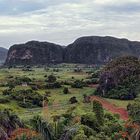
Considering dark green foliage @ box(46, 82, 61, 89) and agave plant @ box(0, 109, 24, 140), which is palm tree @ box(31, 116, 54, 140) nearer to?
agave plant @ box(0, 109, 24, 140)

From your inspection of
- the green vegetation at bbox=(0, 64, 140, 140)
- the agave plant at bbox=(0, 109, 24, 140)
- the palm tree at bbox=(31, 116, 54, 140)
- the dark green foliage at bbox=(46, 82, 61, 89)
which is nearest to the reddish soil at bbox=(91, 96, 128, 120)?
the green vegetation at bbox=(0, 64, 140, 140)

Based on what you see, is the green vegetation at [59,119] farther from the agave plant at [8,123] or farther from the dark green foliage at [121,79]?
the dark green foliage at [121,79]

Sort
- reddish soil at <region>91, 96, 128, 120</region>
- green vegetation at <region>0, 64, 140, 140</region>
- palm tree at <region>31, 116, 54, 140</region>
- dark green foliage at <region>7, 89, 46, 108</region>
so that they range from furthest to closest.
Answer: dark green foliage at <region>7, 89, 46, 108</region>
reddish soil at <region>91, 96, 128, 120</region>
palm tree at <region>31, 116, 54, 140</region>
green vegetation at <region>0, 64, 140, 140</region>

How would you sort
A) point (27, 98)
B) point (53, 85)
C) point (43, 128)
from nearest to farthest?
point (43, 128) → point (27, 98) → point (53, 85)

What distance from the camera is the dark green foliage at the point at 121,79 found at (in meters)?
84.2

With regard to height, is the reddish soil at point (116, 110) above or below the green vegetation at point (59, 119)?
below

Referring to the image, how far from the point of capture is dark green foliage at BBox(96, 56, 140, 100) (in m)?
84.2

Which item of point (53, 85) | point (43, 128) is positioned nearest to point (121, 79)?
point (53, 85)

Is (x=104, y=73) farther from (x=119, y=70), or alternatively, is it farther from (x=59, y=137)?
(x=59, y=137)

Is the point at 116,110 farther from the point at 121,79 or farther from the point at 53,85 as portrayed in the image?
the point at 53,85

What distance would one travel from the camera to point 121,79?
3529 inches

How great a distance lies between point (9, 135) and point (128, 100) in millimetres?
38946

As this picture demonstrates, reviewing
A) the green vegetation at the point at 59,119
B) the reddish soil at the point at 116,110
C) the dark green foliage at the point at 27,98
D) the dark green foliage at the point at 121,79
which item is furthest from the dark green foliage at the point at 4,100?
the dark green foliage at the point at 121,79

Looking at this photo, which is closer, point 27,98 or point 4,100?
point 4,100
